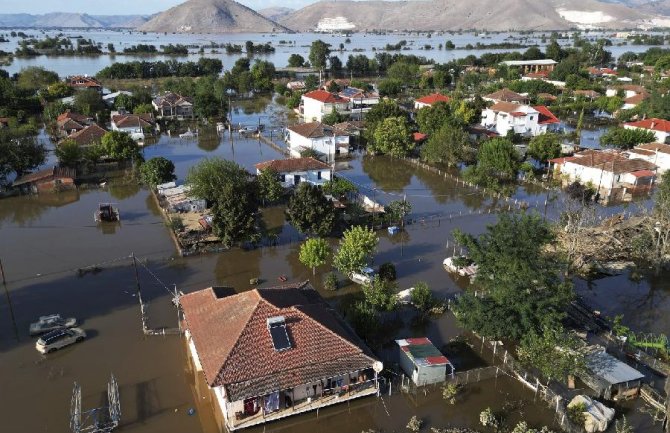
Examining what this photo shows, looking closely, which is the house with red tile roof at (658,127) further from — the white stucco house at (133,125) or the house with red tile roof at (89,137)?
the house with red tile roof at (89,137)

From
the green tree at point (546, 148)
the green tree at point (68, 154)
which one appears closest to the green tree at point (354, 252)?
the green tree at point (546, 148)

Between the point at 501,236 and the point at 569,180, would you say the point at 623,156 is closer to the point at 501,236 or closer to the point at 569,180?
the point at 569,180

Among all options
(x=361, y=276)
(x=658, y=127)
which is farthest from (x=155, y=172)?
(x=658, y=127)

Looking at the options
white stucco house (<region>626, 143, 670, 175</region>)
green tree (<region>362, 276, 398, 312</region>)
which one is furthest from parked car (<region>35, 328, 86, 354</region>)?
white stucco house (<region>626, 143, 670, 175</region>)

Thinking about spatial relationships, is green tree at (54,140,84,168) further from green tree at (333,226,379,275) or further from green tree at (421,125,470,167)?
green tree at (421,125,470,167)

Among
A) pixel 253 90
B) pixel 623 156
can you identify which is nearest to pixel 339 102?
pixel 253 90

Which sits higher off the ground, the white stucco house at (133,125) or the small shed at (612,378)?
the white stucco house at (133,125)

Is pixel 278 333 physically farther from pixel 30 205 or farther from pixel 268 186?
pixel 30 205
